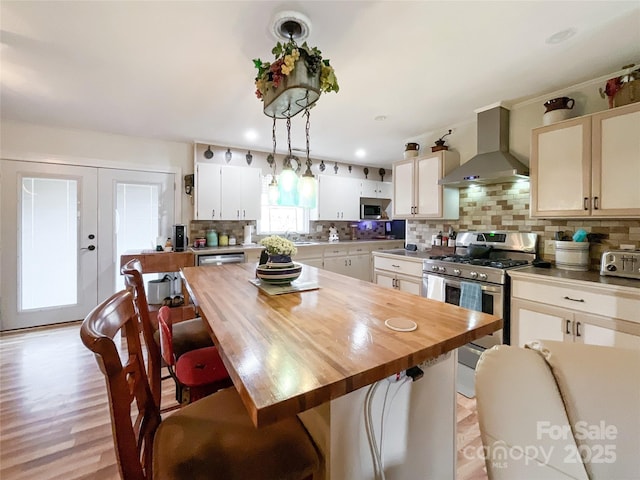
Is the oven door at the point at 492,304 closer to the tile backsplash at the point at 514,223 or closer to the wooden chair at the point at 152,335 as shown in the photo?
the tile backsplash at the point at 514,223

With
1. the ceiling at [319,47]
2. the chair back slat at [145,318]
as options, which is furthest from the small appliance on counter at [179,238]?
the chair back slat at [145,318]

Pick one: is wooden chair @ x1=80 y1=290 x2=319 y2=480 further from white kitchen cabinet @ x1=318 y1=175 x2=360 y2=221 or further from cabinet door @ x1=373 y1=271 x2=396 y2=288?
white kitchen cabinet @ x1=318 y1=175 x2=360 y2=221

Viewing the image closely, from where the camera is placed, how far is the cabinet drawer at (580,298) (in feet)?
5.85

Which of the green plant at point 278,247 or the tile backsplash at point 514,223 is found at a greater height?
the tile backsplash at point 514,223

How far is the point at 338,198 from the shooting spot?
5.08 metres

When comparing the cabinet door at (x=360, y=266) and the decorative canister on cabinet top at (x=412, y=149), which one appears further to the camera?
the cabinet door at (x=360, y=266)

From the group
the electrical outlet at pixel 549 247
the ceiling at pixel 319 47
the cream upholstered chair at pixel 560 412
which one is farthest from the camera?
the electrical outlet at pixel 549 247

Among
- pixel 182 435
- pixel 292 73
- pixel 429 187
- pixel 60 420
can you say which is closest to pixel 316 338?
pixel 182 435

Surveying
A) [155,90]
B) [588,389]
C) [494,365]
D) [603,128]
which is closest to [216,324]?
[494,365]

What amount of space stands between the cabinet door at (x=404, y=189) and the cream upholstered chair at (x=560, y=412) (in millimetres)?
3074

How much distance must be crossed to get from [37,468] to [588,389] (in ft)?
7.79

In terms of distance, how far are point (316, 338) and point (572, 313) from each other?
81.9 inches

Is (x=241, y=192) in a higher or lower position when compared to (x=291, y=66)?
lower

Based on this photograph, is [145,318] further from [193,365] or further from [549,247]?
[549,247]
